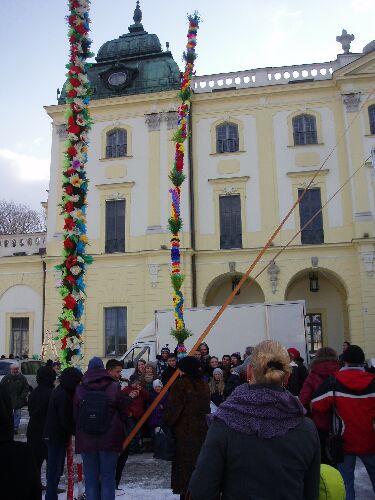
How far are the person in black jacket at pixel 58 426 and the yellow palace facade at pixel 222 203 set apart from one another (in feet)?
53.2

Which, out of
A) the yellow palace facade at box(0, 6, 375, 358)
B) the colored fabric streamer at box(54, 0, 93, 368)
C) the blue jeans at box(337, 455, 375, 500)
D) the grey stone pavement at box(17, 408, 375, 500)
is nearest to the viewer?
the blue jeans at box(337, 455, 375, 500)

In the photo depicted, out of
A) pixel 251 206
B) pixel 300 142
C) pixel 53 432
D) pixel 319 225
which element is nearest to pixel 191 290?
pixel 251 206

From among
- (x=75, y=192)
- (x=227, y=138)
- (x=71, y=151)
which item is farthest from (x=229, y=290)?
(x=71, y=151)

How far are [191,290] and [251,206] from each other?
4765 millimetres

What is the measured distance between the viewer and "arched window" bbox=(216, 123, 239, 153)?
24.8 meters

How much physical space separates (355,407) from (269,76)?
2212 cm

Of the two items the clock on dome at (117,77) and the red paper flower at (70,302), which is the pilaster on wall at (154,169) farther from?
the red paper flower at (70,302)

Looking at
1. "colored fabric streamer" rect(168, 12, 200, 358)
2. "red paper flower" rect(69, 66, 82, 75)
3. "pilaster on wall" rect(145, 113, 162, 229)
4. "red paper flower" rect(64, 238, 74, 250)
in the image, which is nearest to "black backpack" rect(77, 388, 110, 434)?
"red paper flower" rect(64, 238, 74, 250)

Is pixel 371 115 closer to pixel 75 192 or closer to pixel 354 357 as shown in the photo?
pixel 75 192

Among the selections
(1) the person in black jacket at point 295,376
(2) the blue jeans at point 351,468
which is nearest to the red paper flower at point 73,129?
(1) the person in black jacket at point 295,376

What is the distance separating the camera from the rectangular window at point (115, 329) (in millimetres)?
23609

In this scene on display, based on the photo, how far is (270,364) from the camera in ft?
9.20

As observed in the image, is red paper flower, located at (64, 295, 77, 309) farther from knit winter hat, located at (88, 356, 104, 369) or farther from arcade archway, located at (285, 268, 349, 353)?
arcade archway, located at (285, 268, 349, 353)

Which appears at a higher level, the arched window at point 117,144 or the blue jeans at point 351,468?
the arched window at point 117,144
